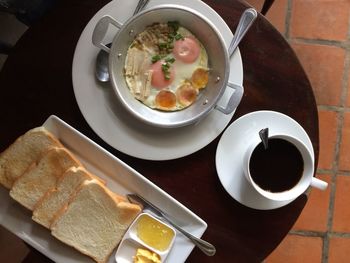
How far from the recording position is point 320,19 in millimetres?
1702

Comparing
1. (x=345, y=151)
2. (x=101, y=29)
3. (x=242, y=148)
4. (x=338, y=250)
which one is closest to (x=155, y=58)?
(x=101, y=29)

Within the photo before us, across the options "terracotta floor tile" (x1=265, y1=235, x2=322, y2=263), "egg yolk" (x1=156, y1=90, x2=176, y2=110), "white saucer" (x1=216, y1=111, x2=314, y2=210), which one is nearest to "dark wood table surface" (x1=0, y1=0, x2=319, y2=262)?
"white saucer" (x1=216, y1=111, x2=314, y2=210)

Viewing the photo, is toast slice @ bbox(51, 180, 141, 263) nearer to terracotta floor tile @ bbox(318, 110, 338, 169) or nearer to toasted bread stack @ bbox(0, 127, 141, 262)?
toasted bread stack @ bbox(0, 127, 141, 262)

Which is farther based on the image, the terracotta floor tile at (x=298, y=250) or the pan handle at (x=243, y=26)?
the terracotta floor tile at (x=298, y=250)

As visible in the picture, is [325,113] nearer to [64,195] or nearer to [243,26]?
[243,26]

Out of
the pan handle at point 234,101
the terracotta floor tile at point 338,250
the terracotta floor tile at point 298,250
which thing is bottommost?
the terracotta floor tile at point 298,250


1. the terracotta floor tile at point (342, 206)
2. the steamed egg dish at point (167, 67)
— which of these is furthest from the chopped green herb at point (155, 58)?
the terracotta floor tile at point (342, 206)

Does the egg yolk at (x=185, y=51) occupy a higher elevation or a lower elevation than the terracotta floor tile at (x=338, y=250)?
higher

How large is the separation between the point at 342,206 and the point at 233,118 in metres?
0.78

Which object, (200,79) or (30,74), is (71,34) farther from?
(200,79)

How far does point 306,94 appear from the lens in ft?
3.76

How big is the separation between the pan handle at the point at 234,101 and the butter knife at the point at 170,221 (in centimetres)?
28

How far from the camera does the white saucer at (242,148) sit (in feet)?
3.65

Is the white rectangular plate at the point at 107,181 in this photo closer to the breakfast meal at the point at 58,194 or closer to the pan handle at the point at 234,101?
the breakfast meal at the point at 58,194
